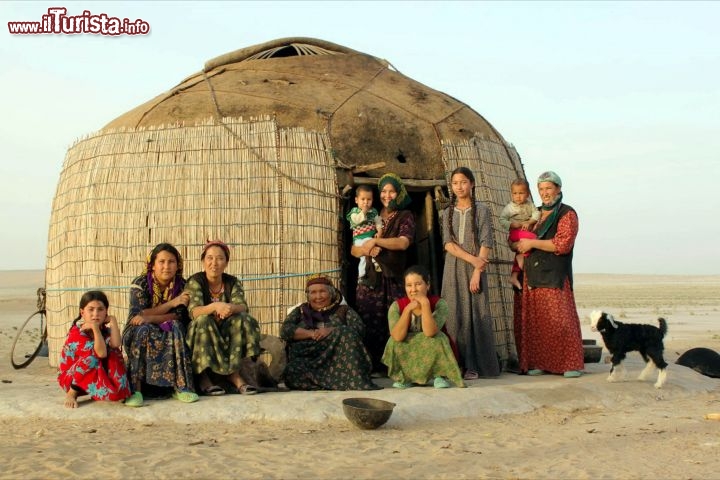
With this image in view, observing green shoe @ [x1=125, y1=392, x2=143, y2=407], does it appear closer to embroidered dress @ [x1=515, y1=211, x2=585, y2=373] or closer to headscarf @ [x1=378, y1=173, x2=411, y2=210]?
headscarf @ [x1=378, y1=173, x2=411, y2=210]

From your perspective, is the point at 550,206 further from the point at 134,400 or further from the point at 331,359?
the point at 134,400

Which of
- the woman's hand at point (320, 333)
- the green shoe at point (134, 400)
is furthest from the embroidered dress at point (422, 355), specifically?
the green shoe at point (134, 400)

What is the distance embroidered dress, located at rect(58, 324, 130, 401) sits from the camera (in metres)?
5.42

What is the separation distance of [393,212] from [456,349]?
3.98 ft

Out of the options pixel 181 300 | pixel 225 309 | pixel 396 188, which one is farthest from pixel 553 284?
pixel 181 300

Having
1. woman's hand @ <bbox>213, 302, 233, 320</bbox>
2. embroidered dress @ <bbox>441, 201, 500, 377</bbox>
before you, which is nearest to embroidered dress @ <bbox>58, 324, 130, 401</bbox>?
woman's hand @ <bbox>213, 302, 233, 320</bbox>

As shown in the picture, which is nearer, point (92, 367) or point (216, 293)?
point (92, 367)

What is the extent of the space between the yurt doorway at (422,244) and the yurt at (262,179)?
0.06 ft

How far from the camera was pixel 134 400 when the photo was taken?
5457 mm

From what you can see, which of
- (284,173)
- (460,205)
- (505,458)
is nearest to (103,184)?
(284,173)

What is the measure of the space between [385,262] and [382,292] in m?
0.29

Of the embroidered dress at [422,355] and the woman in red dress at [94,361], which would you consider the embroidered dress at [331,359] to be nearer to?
the embroidered dress at [422,355]

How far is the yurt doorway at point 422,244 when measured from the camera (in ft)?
24.6

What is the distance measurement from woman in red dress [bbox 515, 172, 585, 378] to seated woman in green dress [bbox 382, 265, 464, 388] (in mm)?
1123
